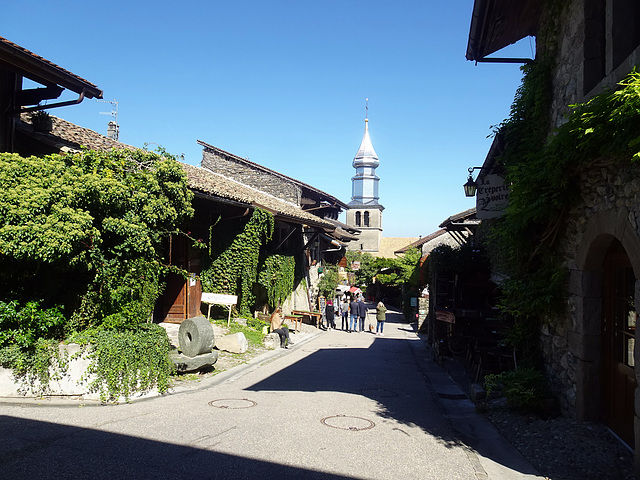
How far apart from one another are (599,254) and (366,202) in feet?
212

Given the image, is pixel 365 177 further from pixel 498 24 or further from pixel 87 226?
pixel 87 226

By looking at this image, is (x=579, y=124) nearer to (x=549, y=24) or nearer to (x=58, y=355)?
(x=549, y=24)

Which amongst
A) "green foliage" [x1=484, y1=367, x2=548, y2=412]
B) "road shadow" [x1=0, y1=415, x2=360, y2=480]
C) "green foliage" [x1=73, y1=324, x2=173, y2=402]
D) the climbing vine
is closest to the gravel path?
"green foliage" [x1=484, y1=367, x2=548, y2=412]

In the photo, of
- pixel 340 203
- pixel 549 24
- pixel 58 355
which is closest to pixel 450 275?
pixel 549 24

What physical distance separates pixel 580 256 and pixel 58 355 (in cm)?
734

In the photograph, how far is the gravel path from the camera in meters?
5.00

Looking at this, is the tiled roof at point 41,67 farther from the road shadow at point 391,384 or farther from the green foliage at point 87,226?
the road shadow at point 391,384

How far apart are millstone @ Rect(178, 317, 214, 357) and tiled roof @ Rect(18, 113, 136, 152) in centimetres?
373

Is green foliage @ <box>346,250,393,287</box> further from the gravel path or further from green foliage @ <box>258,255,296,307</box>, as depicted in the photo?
the gravel path

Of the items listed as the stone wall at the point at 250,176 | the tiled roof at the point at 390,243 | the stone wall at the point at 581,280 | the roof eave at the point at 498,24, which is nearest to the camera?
the stone wall at the point at 581,280

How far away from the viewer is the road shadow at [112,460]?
15.6ft

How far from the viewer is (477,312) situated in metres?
12.5

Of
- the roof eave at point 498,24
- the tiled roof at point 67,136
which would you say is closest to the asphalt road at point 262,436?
the tiled roof at point 67,136

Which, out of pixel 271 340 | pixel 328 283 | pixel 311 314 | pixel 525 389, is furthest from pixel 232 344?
pixel 328 283
